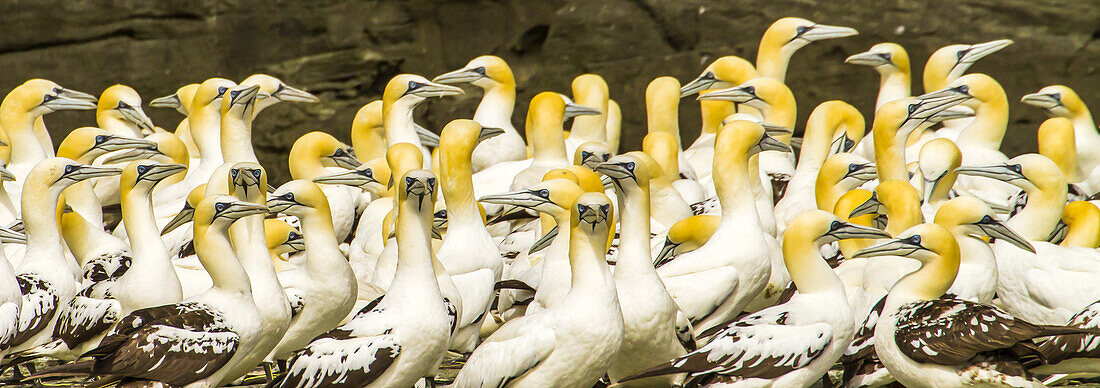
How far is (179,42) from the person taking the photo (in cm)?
1342

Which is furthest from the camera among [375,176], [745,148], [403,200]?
[375,176]

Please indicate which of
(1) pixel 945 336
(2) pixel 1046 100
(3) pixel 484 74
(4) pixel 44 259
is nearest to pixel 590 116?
(3) pixel 484 74

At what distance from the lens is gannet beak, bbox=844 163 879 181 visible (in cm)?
916

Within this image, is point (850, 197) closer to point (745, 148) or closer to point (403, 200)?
point (745, 148)

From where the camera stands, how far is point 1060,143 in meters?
9.79

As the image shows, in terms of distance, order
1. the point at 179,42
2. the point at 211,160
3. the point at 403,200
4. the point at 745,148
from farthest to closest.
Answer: the point at 179,42, the point at 211,160, the point at 745,148, the point at 403,200

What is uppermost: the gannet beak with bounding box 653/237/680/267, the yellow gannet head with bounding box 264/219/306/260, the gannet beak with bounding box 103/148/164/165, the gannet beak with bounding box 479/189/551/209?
the gannet beak with bounding box 479/189/551/209

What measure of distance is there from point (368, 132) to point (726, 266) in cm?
501

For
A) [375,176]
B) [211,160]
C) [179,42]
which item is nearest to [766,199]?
[375,176]

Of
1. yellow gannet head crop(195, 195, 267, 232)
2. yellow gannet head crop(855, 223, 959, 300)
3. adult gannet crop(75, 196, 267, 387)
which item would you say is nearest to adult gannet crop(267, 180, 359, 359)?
yellow gannet head crop(195, 195, 267, 232)

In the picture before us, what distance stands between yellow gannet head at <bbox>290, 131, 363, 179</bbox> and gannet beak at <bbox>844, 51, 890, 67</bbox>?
4412mm

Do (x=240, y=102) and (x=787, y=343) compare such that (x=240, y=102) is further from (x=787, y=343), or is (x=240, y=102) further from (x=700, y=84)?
(x=787, y=343)

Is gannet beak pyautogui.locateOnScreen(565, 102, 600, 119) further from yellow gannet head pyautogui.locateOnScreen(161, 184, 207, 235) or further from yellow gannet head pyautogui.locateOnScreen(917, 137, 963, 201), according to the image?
yellow gannet head pyautogui.locateOnScreen(161, 184, 207, 235)

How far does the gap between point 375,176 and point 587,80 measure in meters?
3.13
